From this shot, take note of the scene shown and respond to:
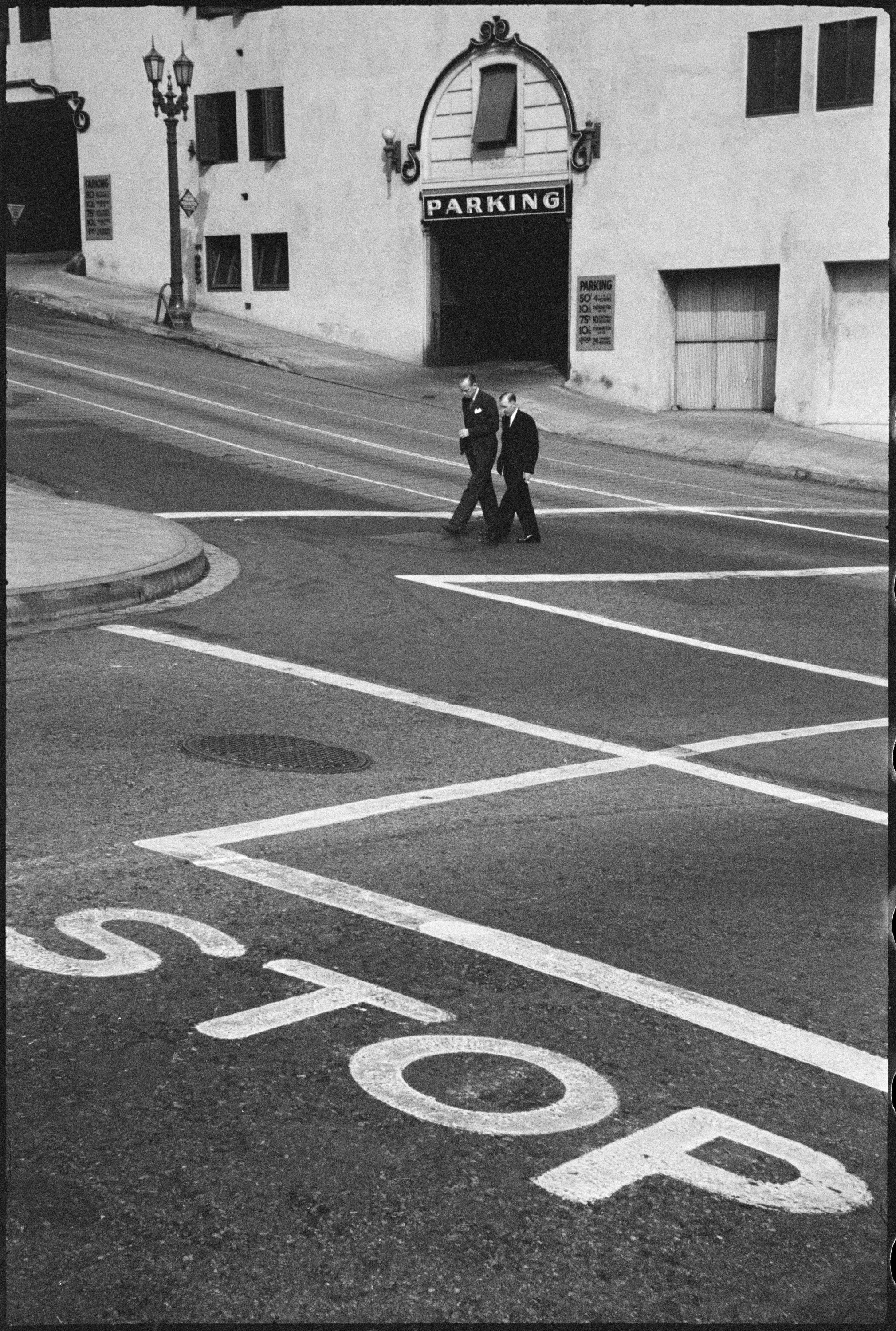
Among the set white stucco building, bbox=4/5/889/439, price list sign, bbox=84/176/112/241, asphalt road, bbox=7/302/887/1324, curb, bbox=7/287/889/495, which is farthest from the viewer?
price list sign, bbox=84/176/112/241

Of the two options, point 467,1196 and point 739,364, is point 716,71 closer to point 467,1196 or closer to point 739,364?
point 739,364

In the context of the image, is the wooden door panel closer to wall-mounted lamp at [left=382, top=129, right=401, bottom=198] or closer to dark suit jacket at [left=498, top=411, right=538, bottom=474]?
wall-mounted lamp at [left=382, top=129, right=401, bottom=198]

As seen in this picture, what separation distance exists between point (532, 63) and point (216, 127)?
33.6 feet

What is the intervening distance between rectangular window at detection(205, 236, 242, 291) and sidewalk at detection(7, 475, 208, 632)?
25020 mm

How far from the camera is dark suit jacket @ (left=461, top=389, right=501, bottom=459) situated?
18.0 meters

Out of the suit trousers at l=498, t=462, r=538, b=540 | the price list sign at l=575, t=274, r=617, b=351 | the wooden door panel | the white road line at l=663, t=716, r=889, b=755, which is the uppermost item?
the price list sign at l=575, t=274, r=617, b=351

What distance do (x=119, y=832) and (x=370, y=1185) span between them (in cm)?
353

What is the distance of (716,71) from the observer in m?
32.0

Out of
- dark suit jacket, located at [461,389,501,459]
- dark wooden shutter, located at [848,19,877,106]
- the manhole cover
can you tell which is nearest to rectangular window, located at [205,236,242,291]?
dark wooden shutter, located at [848,19,877,106]

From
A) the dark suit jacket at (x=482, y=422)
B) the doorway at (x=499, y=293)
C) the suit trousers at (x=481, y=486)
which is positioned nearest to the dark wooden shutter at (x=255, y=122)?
the doorway at (x=499, y=293)

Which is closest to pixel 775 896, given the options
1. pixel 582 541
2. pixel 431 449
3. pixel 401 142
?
pixel 582 541

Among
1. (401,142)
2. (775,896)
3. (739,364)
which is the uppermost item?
(401,142)

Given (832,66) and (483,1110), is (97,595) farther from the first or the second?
(832,66)

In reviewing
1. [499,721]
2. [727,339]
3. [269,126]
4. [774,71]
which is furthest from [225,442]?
[269,126]
